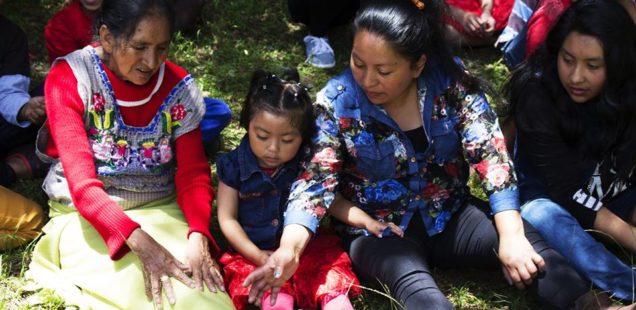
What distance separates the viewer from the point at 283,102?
292 centimetres

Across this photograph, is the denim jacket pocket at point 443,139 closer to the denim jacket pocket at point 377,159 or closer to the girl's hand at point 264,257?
the denim jacket pocket at point 377,159

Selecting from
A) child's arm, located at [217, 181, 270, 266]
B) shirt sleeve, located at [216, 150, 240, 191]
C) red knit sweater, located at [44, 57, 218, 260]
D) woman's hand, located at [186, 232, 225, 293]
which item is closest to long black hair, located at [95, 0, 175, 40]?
red knit sweater, located at [44, 57, 218, 260]

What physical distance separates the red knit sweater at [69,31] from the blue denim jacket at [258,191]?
1.37 metres

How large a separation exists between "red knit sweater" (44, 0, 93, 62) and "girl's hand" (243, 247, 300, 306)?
184cm

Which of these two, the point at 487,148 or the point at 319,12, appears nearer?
the point at 487,148

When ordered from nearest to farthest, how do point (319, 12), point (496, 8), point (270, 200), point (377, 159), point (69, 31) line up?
point (377, 159)
point (270, 200)
point (69, 31)
point (319, 12)
point (496, 8)

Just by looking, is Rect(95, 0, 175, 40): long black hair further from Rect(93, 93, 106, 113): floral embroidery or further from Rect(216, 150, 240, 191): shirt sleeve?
Rect(216, 150, 240, 191): shirt sleeve

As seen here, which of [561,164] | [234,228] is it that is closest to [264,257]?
[234,228]

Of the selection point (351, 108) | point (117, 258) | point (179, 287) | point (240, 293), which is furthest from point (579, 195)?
point (117, 258)

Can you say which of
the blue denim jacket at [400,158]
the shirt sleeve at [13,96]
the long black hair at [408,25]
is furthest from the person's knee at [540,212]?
the shirt sleeve at [13,96]

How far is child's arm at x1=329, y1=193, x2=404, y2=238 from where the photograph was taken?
9.85 ft

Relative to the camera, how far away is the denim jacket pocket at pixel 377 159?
9.72 feet

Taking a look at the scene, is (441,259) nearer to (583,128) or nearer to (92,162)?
(583,128)

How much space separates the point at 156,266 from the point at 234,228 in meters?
0.35
